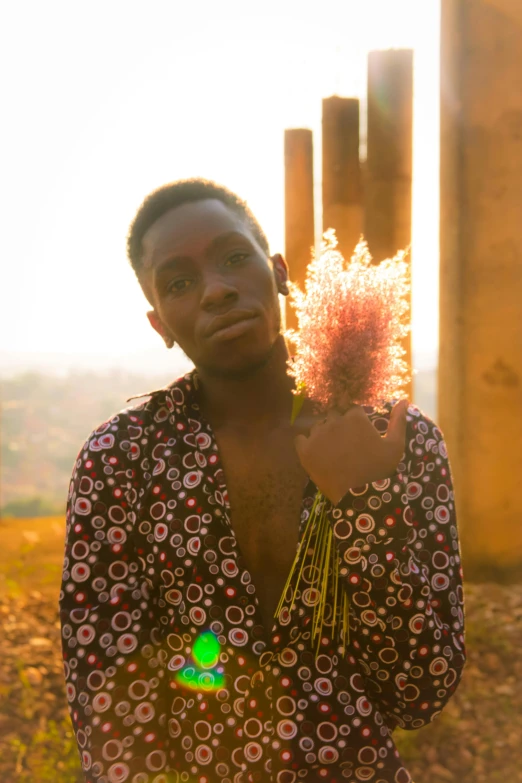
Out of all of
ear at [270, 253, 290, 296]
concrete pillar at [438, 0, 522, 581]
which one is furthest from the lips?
concrete pillar at [438, 0, 522, 581]

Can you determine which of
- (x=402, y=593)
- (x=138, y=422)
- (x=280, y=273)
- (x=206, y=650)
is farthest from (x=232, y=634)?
(x=280, y=273)

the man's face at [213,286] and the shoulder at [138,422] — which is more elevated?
the man's face at [213,286]

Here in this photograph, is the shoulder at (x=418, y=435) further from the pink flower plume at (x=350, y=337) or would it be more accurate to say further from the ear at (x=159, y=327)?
the ear at (x=159, y=327)

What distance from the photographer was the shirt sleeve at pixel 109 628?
1.80 metres

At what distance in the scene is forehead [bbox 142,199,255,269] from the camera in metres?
2.00

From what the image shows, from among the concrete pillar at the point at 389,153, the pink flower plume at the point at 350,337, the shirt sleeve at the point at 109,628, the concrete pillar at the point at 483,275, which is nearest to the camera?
the pink flower plume at the point at 350,337

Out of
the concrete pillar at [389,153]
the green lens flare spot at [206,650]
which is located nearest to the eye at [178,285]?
the green lens flare spot at [206,650]

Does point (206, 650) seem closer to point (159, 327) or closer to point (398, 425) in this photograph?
point (398, 425)

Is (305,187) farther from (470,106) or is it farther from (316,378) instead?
(316,378)

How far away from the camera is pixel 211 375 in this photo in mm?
2084

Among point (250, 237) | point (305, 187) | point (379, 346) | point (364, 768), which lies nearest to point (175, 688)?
point (364, 768)

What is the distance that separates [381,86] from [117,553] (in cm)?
385

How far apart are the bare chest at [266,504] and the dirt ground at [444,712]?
2311 mm

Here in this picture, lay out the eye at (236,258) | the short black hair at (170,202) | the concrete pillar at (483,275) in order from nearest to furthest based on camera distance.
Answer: the eye at (236,258) → the short black hair at (170,202) → the concrete pillar at (483,275)
